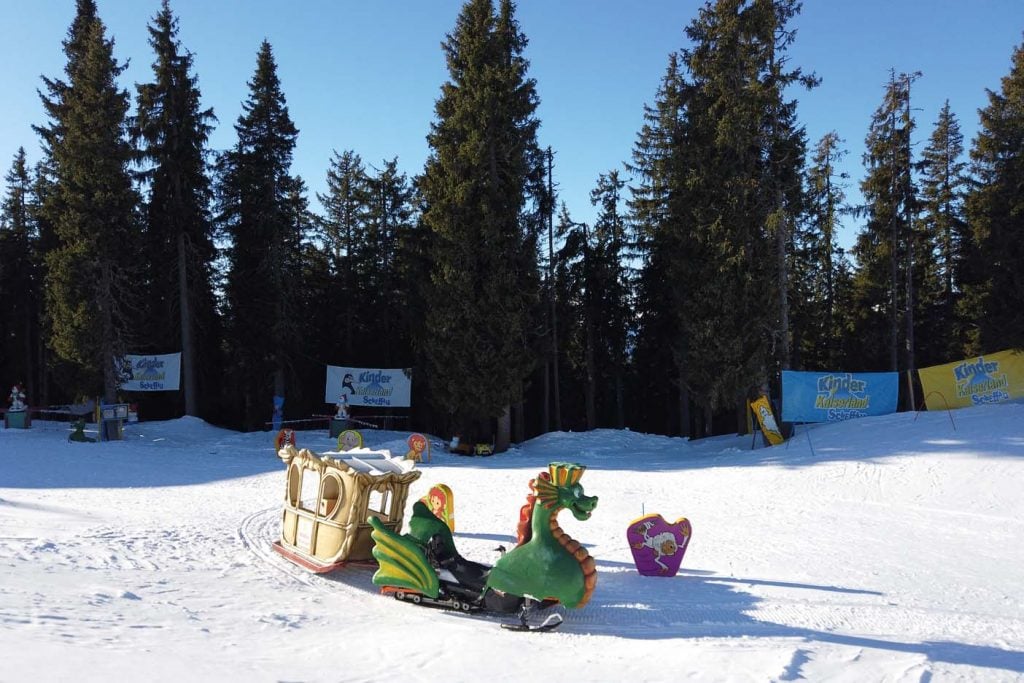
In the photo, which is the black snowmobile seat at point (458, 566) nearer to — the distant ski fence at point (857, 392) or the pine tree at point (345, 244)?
the distant ski fence at point (857, 392)

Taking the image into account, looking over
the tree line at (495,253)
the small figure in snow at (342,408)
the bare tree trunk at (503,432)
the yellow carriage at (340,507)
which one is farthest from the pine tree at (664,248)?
the yellow carriage at (340,507)

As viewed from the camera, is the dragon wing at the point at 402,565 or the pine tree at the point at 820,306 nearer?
the dragon wing at the point at 402,565

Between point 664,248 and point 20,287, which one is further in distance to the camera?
point 20,287

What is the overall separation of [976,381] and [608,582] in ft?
50.1

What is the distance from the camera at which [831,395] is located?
64.8 feet

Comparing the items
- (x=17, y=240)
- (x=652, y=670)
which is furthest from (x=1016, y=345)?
(x=17, y=240)

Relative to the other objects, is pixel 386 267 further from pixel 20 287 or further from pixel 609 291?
pixel 20 287

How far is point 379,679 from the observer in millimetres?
5008

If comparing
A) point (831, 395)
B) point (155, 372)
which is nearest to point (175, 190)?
point (155, 372)

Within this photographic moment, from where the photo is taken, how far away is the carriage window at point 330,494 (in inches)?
343

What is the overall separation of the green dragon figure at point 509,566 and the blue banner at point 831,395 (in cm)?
1432

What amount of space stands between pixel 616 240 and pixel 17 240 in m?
30.2

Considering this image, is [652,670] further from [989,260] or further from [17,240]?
[17,240]

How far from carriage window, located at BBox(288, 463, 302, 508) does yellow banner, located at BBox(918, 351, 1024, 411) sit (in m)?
16.9
